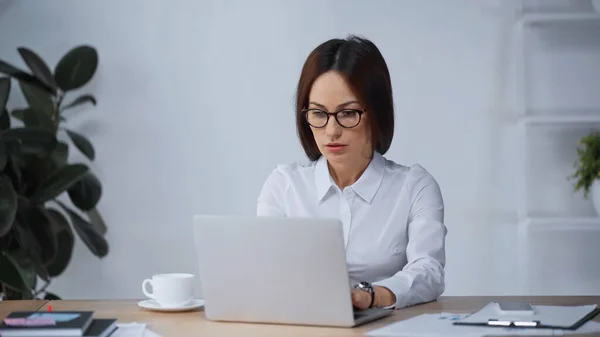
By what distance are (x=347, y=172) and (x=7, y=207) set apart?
1.49m

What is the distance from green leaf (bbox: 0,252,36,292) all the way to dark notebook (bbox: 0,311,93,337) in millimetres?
1807

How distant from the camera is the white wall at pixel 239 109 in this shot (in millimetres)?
3992

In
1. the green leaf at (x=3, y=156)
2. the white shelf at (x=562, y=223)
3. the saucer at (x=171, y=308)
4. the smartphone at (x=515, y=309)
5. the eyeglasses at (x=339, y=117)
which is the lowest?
the white shelf at (x=562, y=223)

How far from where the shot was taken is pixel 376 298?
6.43 feet

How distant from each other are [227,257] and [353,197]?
2.45 ft

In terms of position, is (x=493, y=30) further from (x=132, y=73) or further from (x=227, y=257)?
(x=227, y=257)

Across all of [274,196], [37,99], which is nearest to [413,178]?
[274,196]

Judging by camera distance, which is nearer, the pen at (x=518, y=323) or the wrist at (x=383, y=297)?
the pen at (x=518, y=323)

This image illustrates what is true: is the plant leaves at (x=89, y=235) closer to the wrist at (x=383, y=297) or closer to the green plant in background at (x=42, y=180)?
the green plant in background at (x=42, y=180)

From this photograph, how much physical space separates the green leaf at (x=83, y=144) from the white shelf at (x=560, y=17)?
200cm

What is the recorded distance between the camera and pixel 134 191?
4148 mm

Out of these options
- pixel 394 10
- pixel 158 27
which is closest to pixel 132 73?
pixel 158 27

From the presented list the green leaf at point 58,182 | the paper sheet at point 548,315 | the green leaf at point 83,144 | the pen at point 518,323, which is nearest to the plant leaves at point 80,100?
the green leaf at point 83,144

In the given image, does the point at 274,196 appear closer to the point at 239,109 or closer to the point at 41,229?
the point at 41,229
